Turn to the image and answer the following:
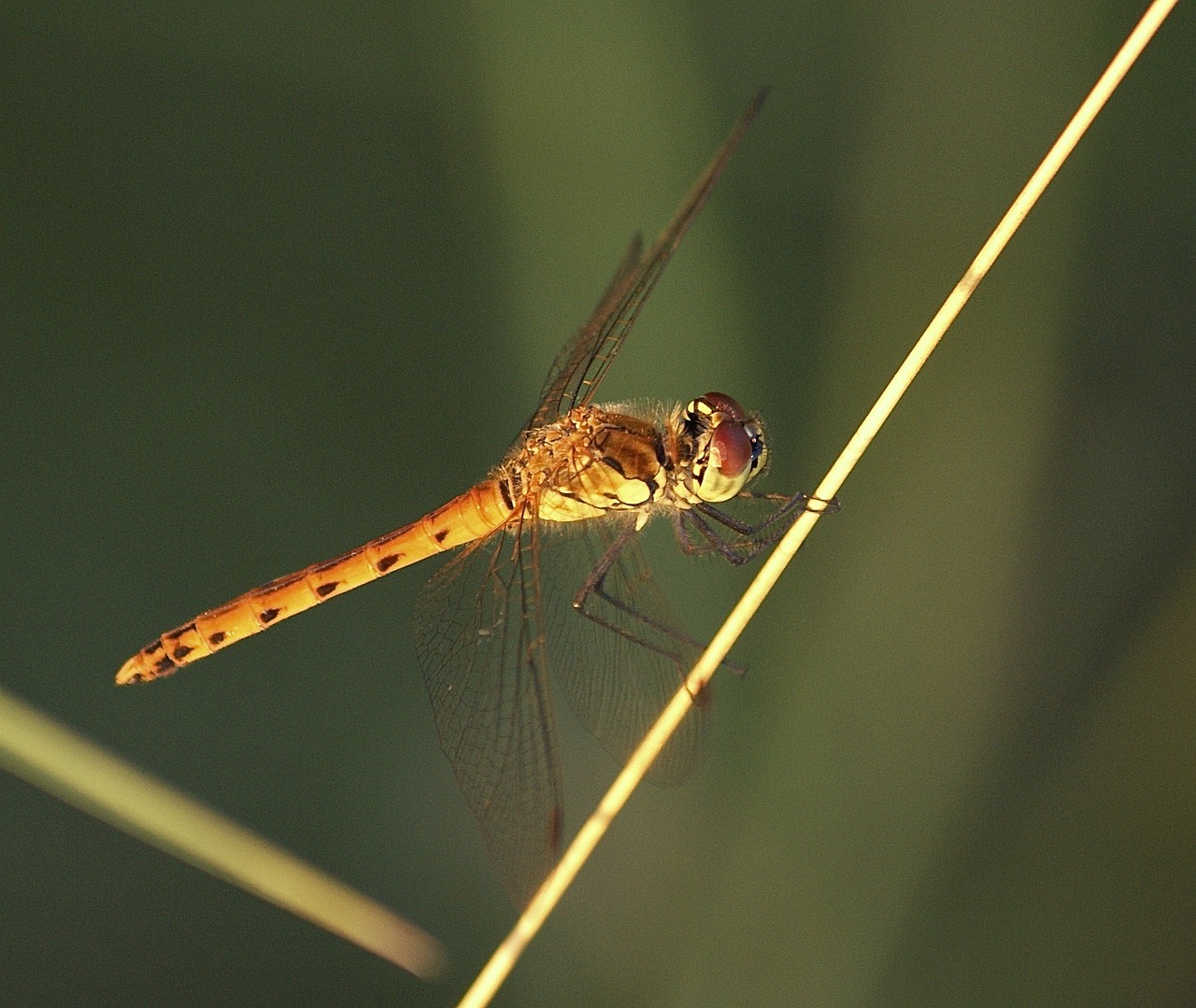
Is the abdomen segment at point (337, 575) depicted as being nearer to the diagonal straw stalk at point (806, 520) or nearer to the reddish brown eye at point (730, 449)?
the reddish brown eye at point (730, 449)

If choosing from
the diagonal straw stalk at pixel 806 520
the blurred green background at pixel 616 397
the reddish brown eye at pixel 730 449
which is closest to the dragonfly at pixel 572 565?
the reddish brown eye at pixel 730 449

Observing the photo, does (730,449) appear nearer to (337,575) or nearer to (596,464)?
(596,464)

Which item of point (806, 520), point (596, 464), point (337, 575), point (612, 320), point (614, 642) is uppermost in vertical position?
point (612, 320)

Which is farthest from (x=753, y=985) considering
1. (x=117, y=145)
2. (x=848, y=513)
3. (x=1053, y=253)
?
(x=117, y=145)

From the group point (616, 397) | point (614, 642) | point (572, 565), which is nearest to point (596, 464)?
point (572, 565)

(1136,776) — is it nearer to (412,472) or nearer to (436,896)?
(436,896)

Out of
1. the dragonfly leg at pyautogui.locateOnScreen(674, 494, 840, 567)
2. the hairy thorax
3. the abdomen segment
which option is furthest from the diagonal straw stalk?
the abdomen segment

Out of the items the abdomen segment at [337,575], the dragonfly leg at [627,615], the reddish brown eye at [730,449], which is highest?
the reddish brown eye at [730,449]
